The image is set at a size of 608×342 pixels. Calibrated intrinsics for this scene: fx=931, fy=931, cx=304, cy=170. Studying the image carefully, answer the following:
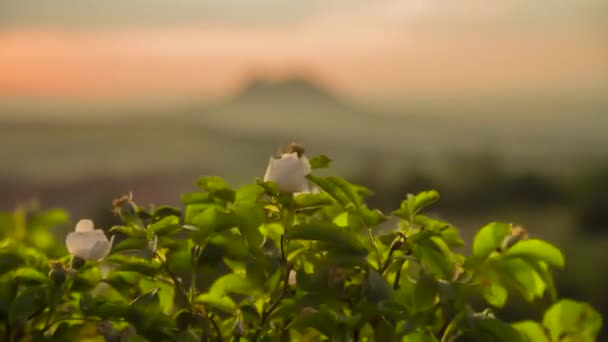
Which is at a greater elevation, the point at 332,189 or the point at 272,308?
the point at 332,189

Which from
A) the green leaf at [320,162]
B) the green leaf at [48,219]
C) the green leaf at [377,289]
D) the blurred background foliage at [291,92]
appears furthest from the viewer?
the blurred background foliage at [291,92]

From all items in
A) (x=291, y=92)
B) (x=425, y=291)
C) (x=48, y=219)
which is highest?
(x=425, y=291)

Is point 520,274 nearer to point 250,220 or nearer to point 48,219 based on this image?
point 250,220

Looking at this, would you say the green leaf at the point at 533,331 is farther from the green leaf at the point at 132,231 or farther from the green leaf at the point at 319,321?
the green leaf at the point at 132,231

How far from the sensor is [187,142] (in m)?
3.11

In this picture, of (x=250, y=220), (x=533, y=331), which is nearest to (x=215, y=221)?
(x=250, y=220)

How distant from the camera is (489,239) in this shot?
2.89ft

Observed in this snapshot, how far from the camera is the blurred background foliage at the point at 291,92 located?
3.01m

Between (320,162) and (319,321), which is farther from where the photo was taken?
(320,162)

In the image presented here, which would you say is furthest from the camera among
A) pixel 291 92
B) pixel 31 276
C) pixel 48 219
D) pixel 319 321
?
pixel 291 92

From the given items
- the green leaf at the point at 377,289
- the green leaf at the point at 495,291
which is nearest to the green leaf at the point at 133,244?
the green leaf at the point at 377,289

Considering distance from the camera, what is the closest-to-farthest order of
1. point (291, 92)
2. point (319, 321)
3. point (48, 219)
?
1. point (319, 321)
2. point (48, 219)
3. point (291, 92)

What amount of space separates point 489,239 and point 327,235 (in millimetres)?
173

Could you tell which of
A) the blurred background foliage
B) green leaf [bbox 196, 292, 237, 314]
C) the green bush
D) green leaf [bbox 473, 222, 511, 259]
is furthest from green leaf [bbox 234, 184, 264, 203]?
the blurred background foliage
